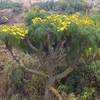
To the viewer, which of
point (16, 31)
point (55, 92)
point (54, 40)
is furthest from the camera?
point (55, 92)

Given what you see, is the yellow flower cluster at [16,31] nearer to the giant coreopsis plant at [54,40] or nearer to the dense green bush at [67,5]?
the giant coreopsis plant at [54,40]

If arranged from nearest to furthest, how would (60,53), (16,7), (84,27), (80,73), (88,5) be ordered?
(84,27) < (60,53) < (80,73) < (88,5) < (16,7)

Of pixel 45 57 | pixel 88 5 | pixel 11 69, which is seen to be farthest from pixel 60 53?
pixel 88 5

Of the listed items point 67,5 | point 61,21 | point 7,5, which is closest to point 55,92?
point 61,21

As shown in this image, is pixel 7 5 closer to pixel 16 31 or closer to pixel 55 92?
pixel 55 92

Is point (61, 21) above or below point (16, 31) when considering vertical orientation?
above

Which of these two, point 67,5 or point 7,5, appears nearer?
point 67,5

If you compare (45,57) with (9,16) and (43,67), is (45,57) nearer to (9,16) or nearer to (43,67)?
(43,67)

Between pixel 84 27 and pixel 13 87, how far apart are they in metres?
2.42

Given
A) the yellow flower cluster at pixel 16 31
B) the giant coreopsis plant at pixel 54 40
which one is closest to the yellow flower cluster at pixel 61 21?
the giant coreopsis plant at pixel 54 40

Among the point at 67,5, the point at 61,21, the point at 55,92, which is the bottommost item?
the point at 55,92

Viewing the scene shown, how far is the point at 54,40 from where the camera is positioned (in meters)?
7.07

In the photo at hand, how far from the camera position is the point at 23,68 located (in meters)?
7.74

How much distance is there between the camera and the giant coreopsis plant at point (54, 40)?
22.5ft
